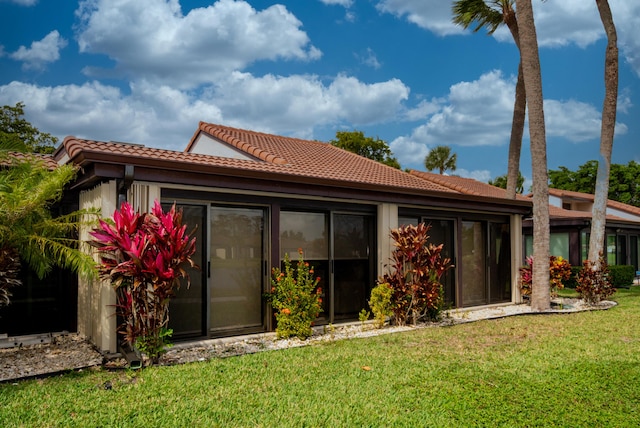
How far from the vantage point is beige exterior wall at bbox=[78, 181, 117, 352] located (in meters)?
7.31

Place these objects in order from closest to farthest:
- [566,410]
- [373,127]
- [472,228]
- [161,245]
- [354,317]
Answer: [566,410]
[161,245]
[354,317]
[472,228]
[373,127]

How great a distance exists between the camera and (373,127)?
4484 cm

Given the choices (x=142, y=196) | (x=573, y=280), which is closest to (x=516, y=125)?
(x=573, y=280)

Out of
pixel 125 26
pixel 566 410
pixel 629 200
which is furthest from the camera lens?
pixel 629 200

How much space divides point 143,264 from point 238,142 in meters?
8.80

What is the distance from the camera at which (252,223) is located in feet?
29.1

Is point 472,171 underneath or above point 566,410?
above

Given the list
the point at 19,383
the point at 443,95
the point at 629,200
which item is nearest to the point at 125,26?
the point at 19,383

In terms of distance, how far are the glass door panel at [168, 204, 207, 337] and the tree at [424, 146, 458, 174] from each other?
40.6 m

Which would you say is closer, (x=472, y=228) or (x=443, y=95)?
(x=472, y=228)

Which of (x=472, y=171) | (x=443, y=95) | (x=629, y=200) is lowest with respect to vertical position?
(x=629, y=200)

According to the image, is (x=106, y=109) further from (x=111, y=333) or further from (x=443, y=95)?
(x=443, y=95)

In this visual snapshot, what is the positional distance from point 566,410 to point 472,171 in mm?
46626

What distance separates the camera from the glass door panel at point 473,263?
1274 cm
